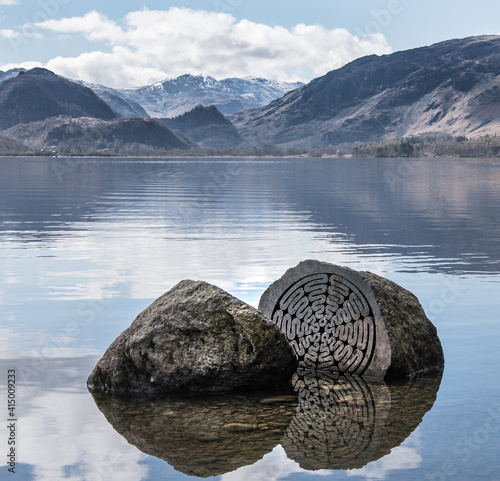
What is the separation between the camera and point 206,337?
13.3 metres

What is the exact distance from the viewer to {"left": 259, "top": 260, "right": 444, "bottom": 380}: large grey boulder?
571 inches

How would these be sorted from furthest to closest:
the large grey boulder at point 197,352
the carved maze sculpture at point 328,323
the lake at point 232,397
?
the carved maze sculpture at point 328,323, the large grey boulder at point 197,352, the lake at point 232,397

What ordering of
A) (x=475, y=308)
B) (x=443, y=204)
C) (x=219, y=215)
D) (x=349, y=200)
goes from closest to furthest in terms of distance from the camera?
(x=475, y=308) → (x=219, y=215) → (x=443, y=204) → (x=349, y=200)

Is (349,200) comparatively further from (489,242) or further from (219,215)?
(489,242)

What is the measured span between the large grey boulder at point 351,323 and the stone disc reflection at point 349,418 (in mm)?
342

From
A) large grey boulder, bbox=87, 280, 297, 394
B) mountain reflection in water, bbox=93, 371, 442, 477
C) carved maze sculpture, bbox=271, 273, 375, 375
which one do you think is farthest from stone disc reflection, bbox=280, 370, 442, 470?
large grey boulder, bbox=87, 280, 297, 394

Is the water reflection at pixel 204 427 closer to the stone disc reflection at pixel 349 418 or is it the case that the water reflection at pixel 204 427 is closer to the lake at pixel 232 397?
the lake at pixel 232 397

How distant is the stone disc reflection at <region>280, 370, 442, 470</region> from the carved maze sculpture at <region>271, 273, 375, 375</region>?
0.29m

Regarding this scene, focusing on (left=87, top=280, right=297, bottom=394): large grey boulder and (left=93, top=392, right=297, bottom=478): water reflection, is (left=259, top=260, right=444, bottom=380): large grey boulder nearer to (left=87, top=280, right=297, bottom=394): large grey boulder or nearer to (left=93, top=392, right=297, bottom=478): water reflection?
(left=87, top=280, right=297, bottom=394): large grey boulder

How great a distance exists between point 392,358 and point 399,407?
5.49 ft

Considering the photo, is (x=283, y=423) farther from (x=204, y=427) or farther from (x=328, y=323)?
(x=328, y=323)

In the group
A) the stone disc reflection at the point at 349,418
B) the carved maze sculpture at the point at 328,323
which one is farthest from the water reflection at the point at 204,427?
the carved maze sculpture at the point at 328,323

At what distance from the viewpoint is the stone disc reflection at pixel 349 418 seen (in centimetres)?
1067

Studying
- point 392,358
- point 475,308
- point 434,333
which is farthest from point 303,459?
point 475,308
